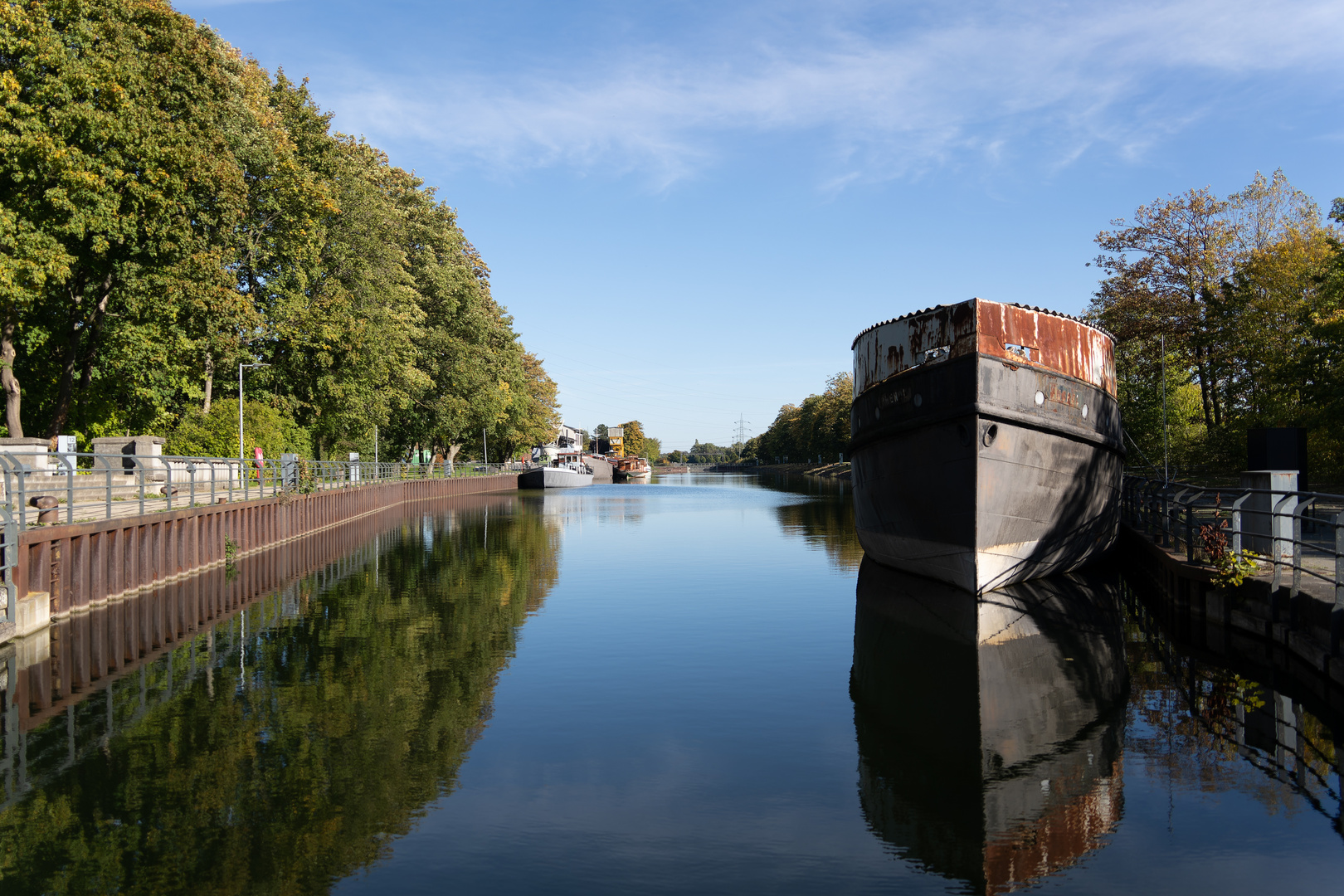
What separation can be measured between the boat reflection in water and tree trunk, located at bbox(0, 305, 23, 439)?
82.2 feet

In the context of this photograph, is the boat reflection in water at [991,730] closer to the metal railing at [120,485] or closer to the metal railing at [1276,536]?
the metal railing at [1276,536]

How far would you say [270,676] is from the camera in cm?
A: 1141

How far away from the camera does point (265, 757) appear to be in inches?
327

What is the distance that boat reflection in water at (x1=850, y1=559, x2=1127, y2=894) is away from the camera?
6.63 meters

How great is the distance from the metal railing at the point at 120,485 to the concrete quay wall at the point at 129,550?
27 cm

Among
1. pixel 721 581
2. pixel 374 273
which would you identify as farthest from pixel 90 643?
pixel 374 273

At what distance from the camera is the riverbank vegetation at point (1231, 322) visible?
1257 inches

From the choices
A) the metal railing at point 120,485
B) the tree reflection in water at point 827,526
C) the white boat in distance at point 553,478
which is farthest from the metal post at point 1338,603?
the white boat in distance at point 553,478

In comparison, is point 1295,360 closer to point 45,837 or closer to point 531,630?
point 531,630

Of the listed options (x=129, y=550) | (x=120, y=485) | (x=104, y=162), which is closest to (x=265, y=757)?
(x=129, y=550)

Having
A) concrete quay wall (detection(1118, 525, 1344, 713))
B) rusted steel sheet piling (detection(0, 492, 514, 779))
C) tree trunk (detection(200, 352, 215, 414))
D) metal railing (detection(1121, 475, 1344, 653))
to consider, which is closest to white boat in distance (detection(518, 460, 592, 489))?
tree trunk (detection(200, 352, 215, 414))

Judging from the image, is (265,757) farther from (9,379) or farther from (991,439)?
(9,379)

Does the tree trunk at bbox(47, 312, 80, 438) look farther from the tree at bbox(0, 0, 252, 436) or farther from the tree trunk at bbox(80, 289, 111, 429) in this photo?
the tree trunk at bbox(80, 289, 111, 429)

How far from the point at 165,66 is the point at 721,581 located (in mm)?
22607
